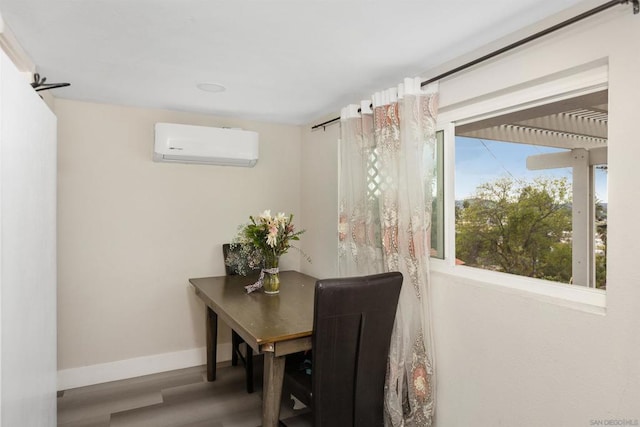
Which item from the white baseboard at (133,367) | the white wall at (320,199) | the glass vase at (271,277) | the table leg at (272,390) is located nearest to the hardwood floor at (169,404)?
the white baseboard at (133,367)

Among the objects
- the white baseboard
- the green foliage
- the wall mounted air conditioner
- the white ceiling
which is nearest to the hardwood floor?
the white baseboard

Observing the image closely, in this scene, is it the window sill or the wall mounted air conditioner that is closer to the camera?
the window sill

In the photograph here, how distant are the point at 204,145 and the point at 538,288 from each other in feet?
8.40

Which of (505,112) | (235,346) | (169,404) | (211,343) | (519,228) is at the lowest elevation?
(169,404)

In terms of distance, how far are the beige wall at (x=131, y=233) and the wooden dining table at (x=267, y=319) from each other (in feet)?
1.16

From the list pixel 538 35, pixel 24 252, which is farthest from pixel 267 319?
pixel 538 35

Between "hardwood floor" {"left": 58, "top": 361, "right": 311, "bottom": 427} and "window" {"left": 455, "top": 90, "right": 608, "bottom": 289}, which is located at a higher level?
"window" {"left": 455, "top": 90, "right": 608, "bottom": 289}

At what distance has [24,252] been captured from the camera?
1.21 metres

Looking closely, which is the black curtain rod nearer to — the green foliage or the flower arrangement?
the green foliage

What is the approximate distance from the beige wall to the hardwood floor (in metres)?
0.20

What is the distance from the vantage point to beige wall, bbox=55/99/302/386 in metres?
2.90

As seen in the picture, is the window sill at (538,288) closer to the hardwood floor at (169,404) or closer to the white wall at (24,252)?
the hardwood floor at (169,404)

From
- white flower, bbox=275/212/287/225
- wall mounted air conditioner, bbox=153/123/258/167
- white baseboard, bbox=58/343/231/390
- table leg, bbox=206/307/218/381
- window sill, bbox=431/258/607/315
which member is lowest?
white baseboard, bbox=58/343/231/390

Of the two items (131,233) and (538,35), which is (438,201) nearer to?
(538,35)
